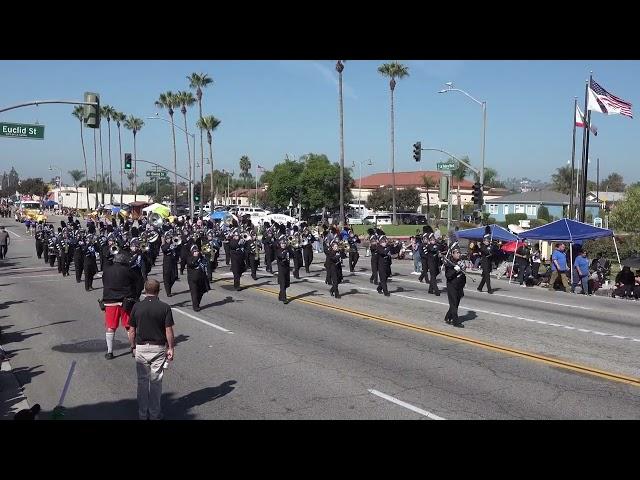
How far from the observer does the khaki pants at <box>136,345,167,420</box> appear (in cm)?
734

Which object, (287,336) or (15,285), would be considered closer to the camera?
(287,336)

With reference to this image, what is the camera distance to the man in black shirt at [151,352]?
7352 millimetres

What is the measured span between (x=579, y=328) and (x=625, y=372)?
13.4 feet

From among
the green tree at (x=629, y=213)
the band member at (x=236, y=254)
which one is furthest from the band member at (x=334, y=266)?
the green tree at (x=629, y=213)

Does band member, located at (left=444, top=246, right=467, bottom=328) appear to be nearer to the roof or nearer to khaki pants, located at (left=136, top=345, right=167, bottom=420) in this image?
khaki pants, located at (left=136, top=345, right=167, bottom=420)

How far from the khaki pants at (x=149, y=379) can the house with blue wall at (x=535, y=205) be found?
71.7 meters

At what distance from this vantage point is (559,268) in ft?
69.7

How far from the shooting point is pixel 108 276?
1070cm

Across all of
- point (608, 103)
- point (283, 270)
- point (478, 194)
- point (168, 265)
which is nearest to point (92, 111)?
point (168, 265)

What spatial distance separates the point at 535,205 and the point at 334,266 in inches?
2610

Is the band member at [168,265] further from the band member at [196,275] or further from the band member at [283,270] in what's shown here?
the band member at [283,270]
